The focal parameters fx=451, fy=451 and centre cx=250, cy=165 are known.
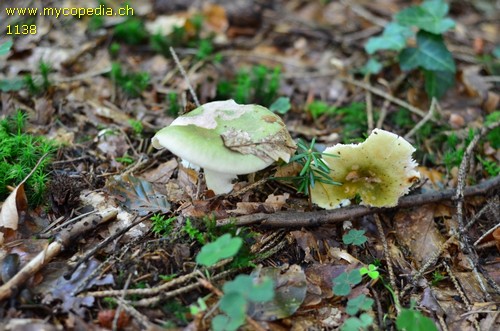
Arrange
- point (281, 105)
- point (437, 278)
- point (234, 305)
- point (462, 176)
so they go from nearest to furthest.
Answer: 1. point (234, 305)
2. point (437, 278)
3. point (462, 176)
4. point (281, 105)

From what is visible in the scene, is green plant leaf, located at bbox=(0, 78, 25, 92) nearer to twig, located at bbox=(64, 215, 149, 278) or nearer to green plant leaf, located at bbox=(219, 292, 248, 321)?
twig, located at bbox=(64, 215, 149, 278)

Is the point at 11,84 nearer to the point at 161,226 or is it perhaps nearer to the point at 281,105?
the point at 161,226

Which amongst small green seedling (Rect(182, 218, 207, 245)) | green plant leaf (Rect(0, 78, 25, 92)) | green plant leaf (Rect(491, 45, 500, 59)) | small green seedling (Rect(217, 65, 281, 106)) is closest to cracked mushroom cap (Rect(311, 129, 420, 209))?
small green seedling (Rect(182, 218, 207, 245))

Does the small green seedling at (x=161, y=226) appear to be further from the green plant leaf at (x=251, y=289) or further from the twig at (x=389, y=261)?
the twig at (x=389, y=261)

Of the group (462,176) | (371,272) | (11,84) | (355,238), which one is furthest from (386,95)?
(11,84)

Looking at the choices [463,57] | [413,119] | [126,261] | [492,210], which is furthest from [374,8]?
[126,261]

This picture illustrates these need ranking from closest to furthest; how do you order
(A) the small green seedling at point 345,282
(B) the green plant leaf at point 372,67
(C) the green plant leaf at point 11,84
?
(A) the small green seedling at point 345,282 → (C) the green plant leaf at point 11,84 → (B) the green plant leaf at point 372,67

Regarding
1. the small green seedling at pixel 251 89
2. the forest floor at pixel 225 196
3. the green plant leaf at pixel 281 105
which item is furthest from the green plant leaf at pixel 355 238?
the small green seedling at pixel 251 89

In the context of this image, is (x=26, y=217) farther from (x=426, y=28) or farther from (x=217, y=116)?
(x=426, y=28)
